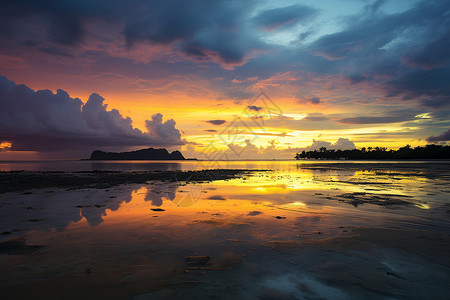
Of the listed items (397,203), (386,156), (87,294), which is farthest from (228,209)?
(386,156)

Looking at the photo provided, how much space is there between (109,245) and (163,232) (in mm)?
2006

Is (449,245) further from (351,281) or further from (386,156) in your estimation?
(386,156)

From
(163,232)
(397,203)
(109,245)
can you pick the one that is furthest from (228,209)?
(397,203)

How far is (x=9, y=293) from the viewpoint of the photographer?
471 centimetres

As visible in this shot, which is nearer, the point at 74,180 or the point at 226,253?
the point at 226,253

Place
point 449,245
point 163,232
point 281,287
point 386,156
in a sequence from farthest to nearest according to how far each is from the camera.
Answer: point 386,156, point 163,232, point 449,245, point 281,287

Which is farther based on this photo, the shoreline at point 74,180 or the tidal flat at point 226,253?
the shoreline at point 74,180

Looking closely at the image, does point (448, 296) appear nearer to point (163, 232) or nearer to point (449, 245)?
point (449, 245)

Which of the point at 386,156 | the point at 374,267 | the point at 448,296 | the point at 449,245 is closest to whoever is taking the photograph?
the point at 448,296

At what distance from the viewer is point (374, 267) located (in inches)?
230

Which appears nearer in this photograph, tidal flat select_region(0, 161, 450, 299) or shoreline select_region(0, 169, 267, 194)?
tidal flat select_region(0, 161, 450, 299)

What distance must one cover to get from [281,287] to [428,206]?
1329cm

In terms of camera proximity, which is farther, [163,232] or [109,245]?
[163,232]

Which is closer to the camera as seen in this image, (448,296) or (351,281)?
(448,296)
